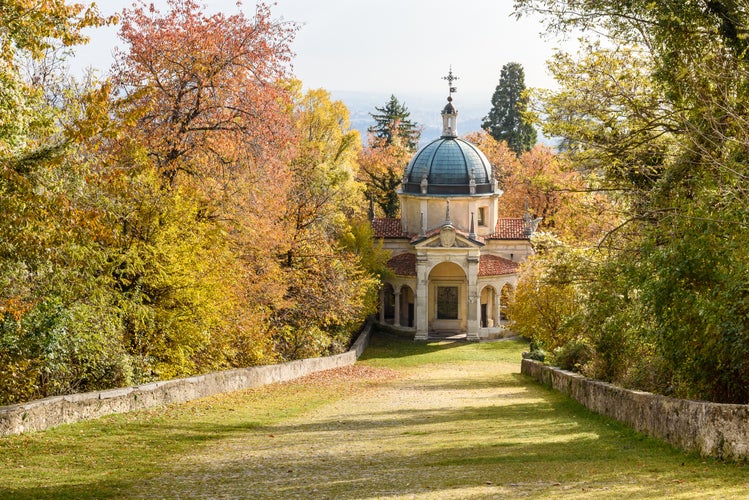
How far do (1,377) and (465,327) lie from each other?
43292 millimetres

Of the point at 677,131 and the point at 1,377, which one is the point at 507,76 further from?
the point at 1,377

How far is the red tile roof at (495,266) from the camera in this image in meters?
55.7

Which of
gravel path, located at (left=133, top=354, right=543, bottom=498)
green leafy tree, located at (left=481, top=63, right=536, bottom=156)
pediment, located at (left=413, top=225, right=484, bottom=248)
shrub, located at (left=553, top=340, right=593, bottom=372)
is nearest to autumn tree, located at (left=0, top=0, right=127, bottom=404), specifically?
gravel path, located at (left=133, top=354, right=543, bottom=498)

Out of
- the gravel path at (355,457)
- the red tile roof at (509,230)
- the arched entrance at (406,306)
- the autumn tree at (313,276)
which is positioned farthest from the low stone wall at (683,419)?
the red tile roof at (509,230)

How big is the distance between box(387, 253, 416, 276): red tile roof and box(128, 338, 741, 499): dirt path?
35145mm

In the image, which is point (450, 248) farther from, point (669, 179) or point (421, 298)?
point (669, 179)

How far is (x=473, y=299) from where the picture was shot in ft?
180

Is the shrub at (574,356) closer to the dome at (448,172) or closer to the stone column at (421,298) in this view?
the stone column at (421,298)

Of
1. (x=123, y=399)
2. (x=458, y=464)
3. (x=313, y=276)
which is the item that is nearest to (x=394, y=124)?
(x=313, y=276)

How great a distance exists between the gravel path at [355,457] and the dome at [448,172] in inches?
1407

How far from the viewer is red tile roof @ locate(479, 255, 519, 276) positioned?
2191 inches

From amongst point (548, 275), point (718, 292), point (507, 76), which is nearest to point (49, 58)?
point (548, 275)

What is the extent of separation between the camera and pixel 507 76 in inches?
3337

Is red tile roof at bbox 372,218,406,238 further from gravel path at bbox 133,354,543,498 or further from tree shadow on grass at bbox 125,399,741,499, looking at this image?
tree shadow on grass at bbox 125,399,741,499
